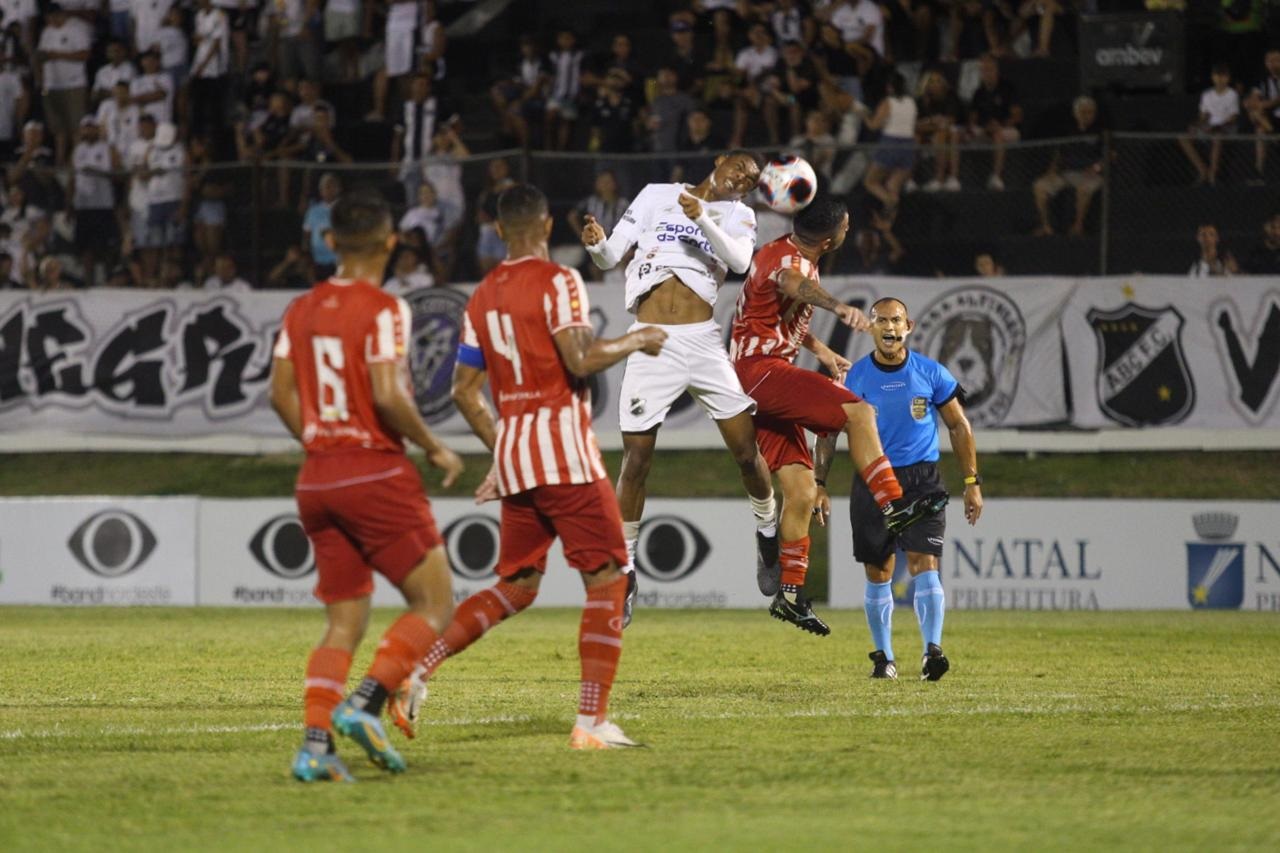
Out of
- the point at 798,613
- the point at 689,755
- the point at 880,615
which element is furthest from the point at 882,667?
the point at 689,755

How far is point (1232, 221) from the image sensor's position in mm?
18984

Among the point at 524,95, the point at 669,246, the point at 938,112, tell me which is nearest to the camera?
the point at 669,246

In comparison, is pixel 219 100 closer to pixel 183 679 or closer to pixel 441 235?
pixel 441 235

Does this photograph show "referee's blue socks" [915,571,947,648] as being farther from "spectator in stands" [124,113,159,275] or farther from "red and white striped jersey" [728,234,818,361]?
"spectator in stands" [124,113,159,275]

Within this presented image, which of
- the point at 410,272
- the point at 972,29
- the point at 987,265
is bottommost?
the point at 410,272

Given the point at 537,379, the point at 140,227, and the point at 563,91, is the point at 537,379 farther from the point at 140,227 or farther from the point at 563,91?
the point at 563,91

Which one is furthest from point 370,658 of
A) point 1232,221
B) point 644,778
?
point 1232,221

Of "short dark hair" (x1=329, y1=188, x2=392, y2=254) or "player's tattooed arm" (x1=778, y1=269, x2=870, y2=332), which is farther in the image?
"player's tattooed arm" (x1=778, y1=269, x2=870, y2=332)

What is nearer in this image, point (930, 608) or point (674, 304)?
point (674, 304)

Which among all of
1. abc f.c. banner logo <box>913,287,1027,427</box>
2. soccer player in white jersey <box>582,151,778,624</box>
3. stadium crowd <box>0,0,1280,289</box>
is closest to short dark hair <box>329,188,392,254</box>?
soccer player in white jersey <box>582,151,778,624</box>

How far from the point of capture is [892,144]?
→ 2006 cm

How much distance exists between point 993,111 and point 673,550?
656cm

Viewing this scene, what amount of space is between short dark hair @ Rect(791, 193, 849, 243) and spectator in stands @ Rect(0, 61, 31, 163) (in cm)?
1682

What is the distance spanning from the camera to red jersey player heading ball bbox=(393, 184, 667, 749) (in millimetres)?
7957
